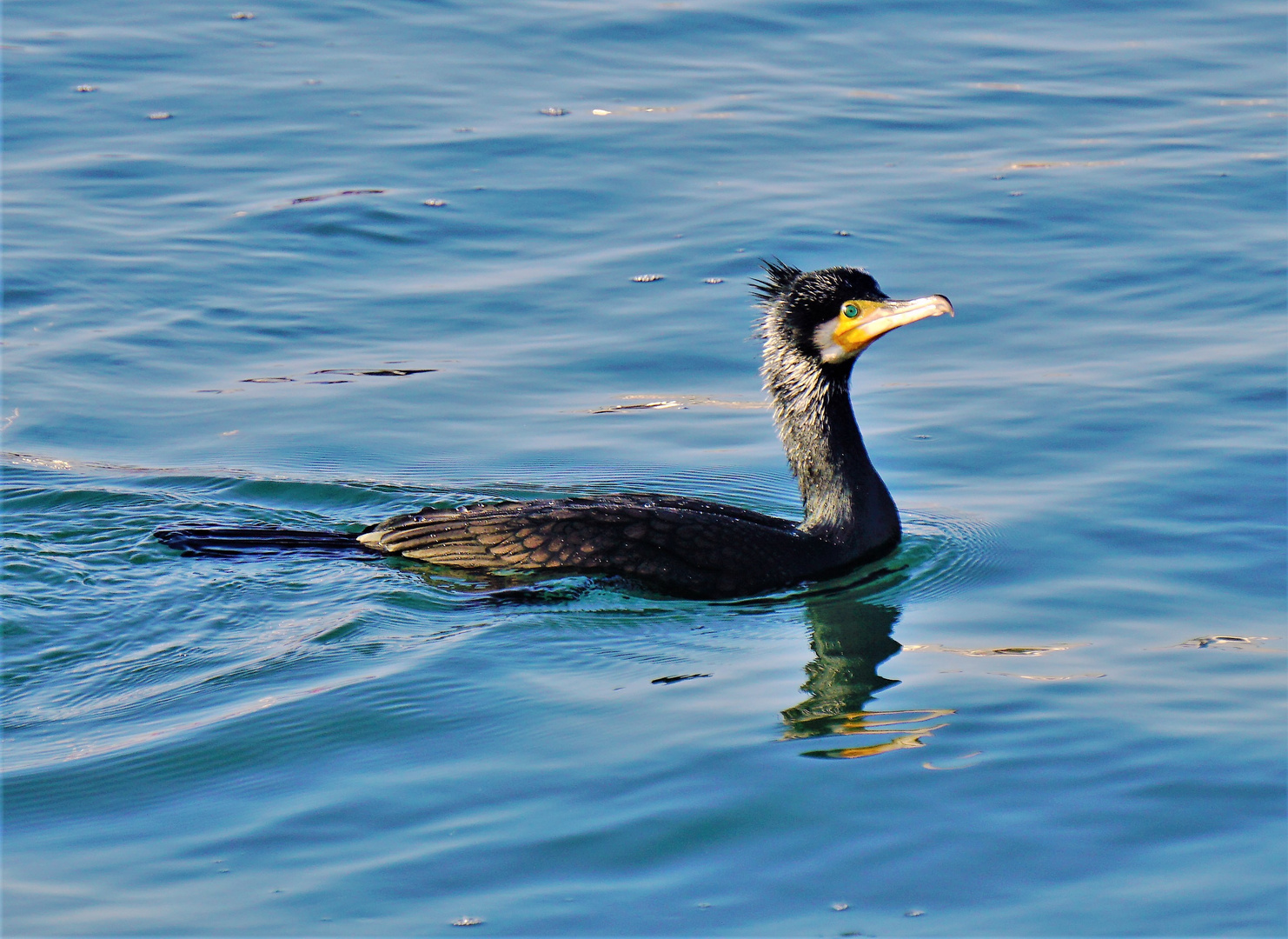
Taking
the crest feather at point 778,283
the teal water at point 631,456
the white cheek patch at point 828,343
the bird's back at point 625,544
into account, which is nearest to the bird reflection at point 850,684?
the teal water at point 631,456

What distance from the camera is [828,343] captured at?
757cm

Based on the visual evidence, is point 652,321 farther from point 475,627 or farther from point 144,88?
point 144,88

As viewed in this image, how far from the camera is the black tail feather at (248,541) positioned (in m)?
7.55

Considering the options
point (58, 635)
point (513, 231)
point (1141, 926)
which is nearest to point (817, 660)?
point (1141, 926)

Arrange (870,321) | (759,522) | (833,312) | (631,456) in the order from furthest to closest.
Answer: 1. (631,456)
2. (759,522)
3. (833,312)
4. (870,321)

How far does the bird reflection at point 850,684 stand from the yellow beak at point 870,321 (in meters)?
1.18

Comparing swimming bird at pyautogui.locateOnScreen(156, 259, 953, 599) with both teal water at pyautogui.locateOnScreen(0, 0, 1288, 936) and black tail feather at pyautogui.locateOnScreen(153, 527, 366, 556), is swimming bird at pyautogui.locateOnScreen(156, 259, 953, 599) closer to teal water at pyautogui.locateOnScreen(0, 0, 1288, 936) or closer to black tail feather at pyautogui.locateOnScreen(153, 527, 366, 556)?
black tail feather at pyautogui.locateOnScreen(153, 527, 366, 556)

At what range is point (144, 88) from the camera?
53.7 feet

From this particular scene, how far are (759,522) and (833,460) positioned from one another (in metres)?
0.47

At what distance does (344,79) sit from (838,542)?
10840 mm

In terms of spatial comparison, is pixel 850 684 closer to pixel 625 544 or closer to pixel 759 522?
pixel 625 544

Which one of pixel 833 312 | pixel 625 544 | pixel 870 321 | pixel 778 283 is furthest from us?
pixel 778 283

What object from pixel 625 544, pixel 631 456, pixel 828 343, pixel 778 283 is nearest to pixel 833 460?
pixel 828 343

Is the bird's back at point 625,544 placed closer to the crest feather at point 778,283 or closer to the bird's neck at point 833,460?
the bird's neck at point 833,460
